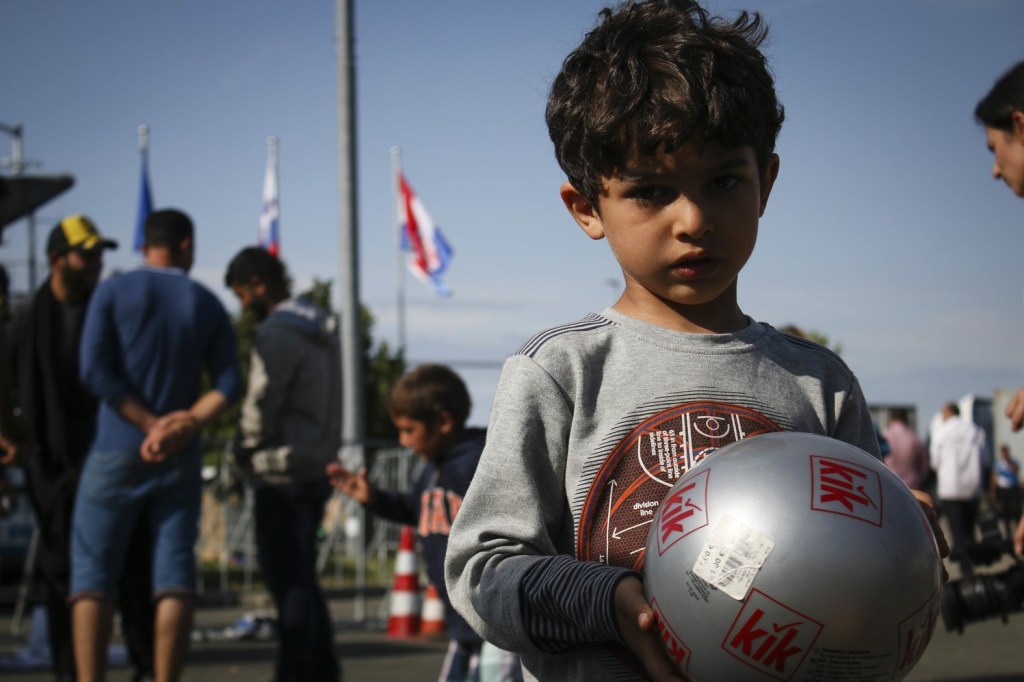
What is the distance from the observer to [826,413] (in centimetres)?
212

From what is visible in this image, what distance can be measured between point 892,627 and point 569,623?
46 centimetres

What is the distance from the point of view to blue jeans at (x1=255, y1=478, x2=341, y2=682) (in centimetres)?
597

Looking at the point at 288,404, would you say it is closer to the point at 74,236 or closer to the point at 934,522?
the point at 74,236

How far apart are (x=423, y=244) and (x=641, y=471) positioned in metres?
19.5

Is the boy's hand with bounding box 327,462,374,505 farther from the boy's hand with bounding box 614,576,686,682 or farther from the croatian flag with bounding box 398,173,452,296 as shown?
the croatian flag with bounding box 398,173,452,296

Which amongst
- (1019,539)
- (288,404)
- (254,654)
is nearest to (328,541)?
(254,654)

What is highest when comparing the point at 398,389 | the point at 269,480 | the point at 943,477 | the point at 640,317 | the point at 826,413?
the point at 640,317

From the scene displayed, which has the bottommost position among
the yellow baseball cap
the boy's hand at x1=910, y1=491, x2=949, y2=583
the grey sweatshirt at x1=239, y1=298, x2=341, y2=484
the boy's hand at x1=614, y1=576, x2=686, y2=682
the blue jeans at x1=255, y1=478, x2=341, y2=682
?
the blue jeans at x1=255, y1=478, x2=341, y2=682

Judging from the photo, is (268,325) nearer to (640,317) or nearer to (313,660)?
(313,660)

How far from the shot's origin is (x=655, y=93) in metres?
1.97

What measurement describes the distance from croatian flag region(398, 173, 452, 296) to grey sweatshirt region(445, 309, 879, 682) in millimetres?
19124

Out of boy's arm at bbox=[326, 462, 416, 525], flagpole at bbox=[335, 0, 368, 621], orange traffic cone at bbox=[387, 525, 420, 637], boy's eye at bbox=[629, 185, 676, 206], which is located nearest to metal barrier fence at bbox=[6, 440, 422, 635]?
flagpole at bbox=[335, 0, 368, 621]

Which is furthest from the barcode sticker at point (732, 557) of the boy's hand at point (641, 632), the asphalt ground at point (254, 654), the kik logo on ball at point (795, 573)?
the asphalt ground at point (254, 654)

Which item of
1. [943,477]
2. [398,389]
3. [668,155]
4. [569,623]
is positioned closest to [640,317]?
[668,155]
